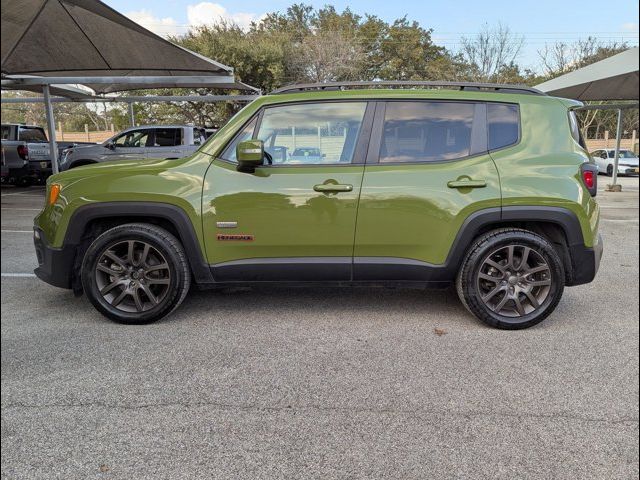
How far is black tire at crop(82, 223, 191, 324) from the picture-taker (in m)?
3.35

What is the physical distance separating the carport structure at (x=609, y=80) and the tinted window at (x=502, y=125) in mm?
388

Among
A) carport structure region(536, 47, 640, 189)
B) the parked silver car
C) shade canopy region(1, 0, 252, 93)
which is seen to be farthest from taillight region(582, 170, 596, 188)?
the parked silver car

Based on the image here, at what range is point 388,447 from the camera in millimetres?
2029

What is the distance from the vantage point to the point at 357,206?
3256 mm

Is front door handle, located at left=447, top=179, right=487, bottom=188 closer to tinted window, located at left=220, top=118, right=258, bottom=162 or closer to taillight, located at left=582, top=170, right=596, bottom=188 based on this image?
taillight, located at left=582, top=170, right=596, bottom=188

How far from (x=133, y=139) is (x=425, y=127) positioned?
6433 millimetres

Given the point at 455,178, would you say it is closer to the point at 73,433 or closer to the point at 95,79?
the point at 73,433

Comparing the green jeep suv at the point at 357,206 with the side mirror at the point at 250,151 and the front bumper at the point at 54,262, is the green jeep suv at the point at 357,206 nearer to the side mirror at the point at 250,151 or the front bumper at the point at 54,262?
the front bumper at the point at 54,262

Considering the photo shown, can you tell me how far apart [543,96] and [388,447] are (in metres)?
2.75

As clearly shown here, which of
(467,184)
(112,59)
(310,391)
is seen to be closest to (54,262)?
(310,391)

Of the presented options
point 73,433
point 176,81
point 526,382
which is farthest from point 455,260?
point 176,81

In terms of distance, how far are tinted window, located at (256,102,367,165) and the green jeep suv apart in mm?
11

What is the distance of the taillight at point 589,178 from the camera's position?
323cm

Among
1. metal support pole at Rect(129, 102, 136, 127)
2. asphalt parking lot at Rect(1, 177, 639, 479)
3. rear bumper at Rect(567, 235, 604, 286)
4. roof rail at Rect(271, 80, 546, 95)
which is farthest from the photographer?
metal support pole at Rect(129, 102, 136, 127)
